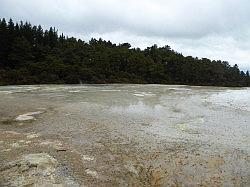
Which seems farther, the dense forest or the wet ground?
the dense forest

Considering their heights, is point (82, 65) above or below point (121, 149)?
above

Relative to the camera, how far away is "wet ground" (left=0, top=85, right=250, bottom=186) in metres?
8.89

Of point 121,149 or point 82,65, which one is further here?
A: point 82,65

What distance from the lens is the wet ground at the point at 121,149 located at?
8891mm

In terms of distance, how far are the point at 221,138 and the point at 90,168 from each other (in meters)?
5.52

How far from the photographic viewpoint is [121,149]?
1127cm

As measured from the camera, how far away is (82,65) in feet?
213

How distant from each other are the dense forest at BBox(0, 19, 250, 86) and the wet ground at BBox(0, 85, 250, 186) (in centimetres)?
3860

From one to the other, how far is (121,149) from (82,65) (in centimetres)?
5432

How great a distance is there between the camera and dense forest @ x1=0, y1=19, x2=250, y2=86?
192 feet

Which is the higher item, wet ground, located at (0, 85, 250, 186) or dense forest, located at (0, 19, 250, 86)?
dense forest, located at (0, 19, 250, 86)

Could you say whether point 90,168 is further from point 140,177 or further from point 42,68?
point 42,68

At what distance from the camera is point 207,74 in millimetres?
78125

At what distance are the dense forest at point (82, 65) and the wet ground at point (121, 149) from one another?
38.6 meters
